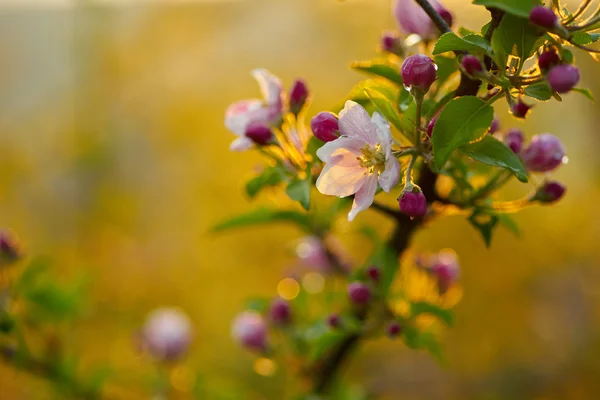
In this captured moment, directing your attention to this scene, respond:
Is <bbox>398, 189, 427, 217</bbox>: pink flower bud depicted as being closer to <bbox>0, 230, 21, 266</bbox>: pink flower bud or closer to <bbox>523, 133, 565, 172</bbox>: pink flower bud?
<bbox>523, 133, 565, 172</bbox>: pink flower bud

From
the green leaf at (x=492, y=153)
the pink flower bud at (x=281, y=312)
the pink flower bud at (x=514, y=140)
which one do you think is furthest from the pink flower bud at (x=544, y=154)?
the pink flower bud at (x=281, y=312)

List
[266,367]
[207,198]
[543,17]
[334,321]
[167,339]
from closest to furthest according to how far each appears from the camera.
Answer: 1. [543,17]
2. [334,321]
3. [266,367]
4. [167,339]
5. [207,198]

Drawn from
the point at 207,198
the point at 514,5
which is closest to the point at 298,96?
the point at 514,5

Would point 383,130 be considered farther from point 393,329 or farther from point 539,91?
point 393,329

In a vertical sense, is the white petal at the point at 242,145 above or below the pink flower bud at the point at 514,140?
above

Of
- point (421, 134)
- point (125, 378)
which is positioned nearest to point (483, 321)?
point (125, 378)

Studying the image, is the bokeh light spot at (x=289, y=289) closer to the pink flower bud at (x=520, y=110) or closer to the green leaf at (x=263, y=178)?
the green leaf at (x=263, y=178)

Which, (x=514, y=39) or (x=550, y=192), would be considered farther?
(x=550, y=192)
